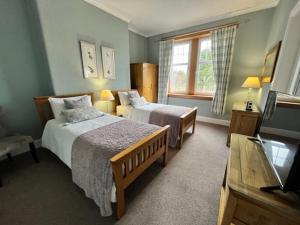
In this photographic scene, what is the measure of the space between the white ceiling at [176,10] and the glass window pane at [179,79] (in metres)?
1.21

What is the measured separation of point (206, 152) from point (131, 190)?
1558mm

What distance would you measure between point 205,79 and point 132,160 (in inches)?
137

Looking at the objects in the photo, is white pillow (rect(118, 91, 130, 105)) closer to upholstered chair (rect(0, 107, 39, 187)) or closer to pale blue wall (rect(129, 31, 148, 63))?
pale blue wall (rect(129, 31, 148, 63))

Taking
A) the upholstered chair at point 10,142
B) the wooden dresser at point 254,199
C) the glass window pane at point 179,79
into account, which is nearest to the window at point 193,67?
the glass window pane at point 179,79

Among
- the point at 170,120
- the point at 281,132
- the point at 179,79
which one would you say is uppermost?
the point at 179,79

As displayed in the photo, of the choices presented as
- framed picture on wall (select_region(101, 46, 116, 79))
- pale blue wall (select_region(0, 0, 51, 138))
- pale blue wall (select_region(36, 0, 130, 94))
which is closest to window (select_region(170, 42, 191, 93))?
pale blue wall (select_region(36, 0, 130, 94))

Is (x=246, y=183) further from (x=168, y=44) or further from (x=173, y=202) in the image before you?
(x=168, y=44)

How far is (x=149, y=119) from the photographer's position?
2.85 metres

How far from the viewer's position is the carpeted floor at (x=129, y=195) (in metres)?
1.30

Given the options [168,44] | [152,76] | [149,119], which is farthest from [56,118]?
[168,44]

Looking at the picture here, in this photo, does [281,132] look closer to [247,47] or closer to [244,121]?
[244,121]

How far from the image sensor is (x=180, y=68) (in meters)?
4.28

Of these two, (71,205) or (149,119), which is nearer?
(71,205)

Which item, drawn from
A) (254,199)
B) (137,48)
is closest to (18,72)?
(137,48)
